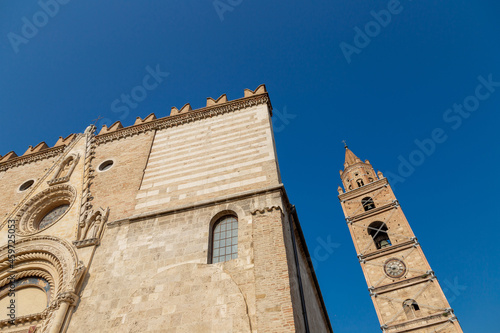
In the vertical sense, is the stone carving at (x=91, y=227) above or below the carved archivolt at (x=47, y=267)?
above

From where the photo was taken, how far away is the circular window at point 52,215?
11.8 meters

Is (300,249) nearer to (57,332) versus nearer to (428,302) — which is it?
(57,332)

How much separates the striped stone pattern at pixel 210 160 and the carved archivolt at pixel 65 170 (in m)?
3.15

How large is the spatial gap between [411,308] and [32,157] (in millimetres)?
24360

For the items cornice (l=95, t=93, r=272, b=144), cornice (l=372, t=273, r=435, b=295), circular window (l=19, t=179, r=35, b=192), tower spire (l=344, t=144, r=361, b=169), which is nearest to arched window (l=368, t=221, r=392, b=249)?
cornice (l=372, t=273, r=435, b=295)

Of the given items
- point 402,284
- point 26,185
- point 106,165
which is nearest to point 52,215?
point 106,165

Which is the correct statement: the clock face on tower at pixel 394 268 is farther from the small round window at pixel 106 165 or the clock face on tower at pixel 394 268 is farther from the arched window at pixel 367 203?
the small round window at pixel 106 165

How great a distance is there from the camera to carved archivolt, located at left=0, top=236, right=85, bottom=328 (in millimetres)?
8727

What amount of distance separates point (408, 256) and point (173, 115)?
69.3 ft

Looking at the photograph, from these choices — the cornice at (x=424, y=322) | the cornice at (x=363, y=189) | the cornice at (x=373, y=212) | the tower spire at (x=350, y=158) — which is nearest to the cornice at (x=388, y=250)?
the cornice at (x=373, y=212)

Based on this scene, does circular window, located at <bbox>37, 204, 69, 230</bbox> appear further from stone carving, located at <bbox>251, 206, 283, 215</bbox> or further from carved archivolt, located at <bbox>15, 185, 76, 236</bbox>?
stone carving, located at <bbox>251, 206, 283, 215</bbox>

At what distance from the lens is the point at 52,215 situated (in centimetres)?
1216

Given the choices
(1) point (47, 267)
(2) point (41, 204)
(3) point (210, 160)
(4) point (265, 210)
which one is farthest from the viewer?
(2) point (41, 204)

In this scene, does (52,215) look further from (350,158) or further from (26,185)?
(350,158)
